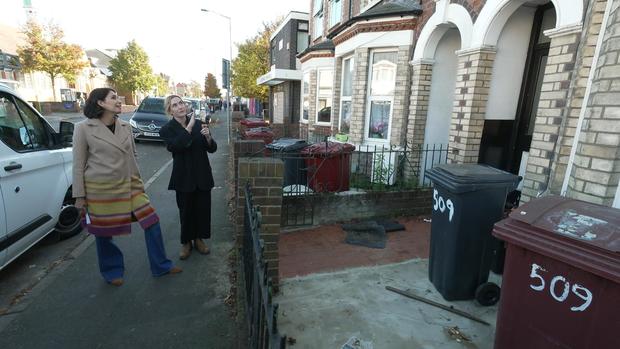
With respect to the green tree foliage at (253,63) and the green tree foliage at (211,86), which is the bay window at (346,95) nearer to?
the green tree foliage at (253,63)

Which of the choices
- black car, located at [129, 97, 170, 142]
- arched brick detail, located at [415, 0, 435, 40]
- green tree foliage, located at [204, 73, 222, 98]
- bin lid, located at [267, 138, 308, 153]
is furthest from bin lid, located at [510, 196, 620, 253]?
green tree foliage, located at [204, 73, 222, 98]

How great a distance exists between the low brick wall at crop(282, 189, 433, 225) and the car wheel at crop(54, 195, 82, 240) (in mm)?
2685

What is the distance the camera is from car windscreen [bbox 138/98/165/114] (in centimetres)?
1360

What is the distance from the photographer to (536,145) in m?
3.82

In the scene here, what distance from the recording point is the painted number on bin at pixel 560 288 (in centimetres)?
169

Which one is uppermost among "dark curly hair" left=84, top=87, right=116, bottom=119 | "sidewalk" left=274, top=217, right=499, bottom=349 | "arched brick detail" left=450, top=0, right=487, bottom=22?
"arched brick detail" left=450, top=0, right=487, bottom=22

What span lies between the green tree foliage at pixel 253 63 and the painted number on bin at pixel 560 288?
89.7 feet

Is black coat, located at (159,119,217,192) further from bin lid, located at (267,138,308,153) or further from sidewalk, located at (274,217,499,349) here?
bin lid, located at (267,138,308,153)

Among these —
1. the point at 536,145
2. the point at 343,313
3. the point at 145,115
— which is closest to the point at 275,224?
the point at 343,313

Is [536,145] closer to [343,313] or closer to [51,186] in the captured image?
[343,313]

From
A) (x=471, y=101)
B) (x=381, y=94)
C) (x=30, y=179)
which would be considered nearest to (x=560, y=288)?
(x=471, y=101)

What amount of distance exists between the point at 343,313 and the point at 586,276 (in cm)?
172

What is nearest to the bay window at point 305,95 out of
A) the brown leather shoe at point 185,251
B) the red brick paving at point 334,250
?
the red brick paving at point 334,250

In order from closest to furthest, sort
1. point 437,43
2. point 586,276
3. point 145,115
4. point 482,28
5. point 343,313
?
point 586,276 → point 343,313 → point 482,28 → point 437,43 → point 145,115
